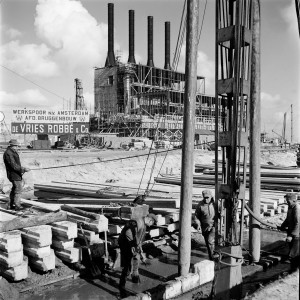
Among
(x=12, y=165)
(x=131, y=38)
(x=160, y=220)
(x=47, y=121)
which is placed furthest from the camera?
(x=131, y=38)

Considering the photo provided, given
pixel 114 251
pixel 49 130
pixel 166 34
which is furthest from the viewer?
pixel 166 34

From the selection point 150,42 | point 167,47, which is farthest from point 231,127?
point 167,47

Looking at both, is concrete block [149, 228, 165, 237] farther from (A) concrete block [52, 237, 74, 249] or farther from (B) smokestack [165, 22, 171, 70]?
(B) smokestack [165, 22, 171, 70]

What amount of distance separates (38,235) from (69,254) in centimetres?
82

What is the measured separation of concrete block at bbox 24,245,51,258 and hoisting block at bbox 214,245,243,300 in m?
3.04

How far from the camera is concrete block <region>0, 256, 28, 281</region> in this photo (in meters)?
6.50

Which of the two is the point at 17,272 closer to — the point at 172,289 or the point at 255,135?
the point at 172,289

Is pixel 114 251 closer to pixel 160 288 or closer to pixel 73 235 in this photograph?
pixel 73 235

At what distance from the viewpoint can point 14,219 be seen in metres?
7.11

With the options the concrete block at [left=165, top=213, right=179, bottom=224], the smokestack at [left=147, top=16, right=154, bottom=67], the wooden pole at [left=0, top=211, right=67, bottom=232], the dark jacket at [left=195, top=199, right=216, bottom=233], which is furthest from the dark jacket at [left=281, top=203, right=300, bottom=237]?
the smokestack at [left=147, top=16, right=154, bottom=67]

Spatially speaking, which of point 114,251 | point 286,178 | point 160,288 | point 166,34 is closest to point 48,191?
point 114,251

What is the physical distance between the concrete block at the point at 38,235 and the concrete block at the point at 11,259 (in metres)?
0.30

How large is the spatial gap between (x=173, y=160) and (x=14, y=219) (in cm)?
2315

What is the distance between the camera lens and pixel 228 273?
610 cm
